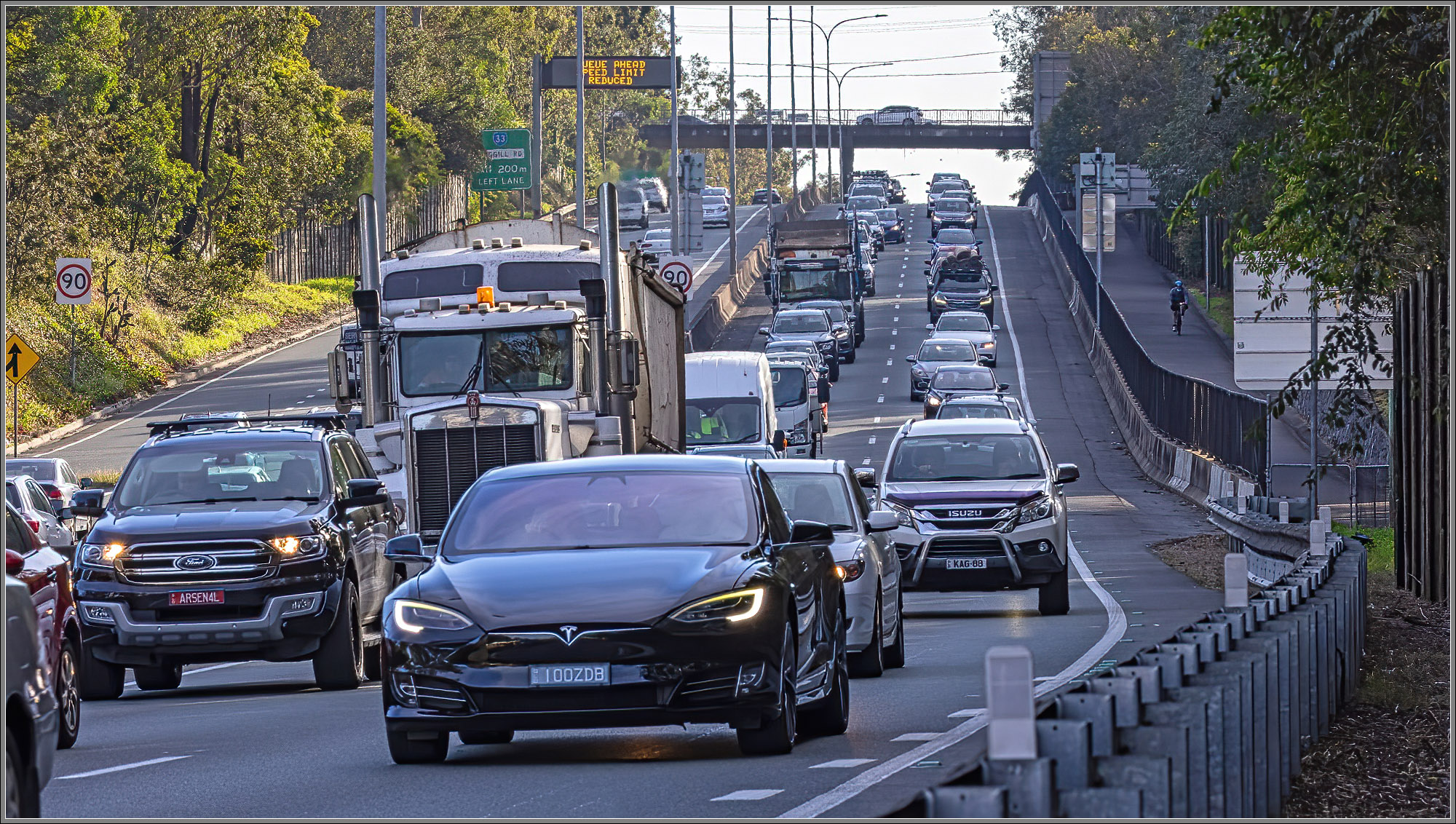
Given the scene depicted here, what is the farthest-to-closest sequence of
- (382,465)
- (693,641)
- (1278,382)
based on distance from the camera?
(1278,382) < (382,465) < (693,641)

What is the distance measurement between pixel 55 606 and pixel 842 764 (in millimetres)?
4847

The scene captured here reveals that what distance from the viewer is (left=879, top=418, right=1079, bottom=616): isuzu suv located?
20797 mm

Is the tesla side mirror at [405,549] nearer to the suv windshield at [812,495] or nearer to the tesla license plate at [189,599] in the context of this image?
the tesla license plate at [189,599]

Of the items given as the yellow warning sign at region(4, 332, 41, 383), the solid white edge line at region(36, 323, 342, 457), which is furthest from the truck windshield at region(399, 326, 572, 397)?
the solid white edge line at region(36, 323, 342, 457)

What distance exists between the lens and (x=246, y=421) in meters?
18.9

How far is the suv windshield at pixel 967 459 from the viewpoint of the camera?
2219 cm

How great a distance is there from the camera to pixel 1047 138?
136 meters

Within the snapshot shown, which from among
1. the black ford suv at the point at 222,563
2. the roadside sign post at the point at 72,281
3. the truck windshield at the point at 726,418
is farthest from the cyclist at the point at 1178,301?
the black ford suv at the point at 222,563

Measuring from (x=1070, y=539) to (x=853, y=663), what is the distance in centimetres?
1751

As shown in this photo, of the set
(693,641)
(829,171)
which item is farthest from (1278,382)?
(829,171)

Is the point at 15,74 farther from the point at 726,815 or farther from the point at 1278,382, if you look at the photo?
the point at 726,815

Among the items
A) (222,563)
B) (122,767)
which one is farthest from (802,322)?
(122,767)

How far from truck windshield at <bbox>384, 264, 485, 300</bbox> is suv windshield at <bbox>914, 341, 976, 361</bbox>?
117ft

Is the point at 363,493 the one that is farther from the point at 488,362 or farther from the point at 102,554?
the point at 488,362
